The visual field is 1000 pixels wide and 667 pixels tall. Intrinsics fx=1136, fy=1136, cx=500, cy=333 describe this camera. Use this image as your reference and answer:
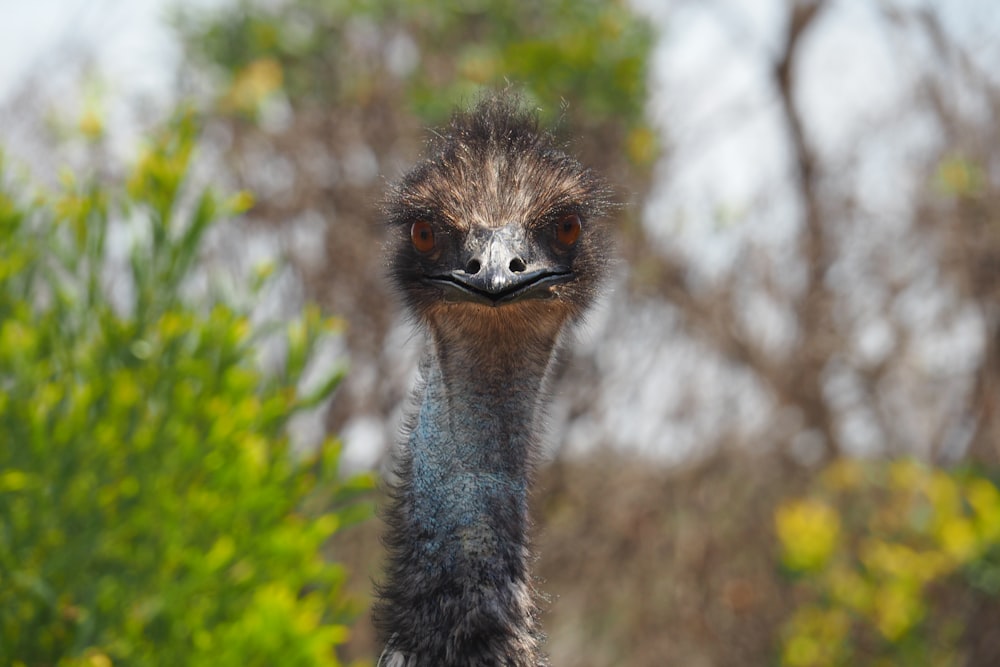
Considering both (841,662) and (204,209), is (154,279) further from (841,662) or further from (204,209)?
(841,662)

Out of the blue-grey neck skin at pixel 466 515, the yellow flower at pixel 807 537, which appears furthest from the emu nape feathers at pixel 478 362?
the yellow flower at pixel 807 537

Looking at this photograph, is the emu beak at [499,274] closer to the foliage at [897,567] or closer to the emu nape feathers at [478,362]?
the emu nape feathers at [478,362]

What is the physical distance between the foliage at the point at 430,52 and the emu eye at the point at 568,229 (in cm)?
289

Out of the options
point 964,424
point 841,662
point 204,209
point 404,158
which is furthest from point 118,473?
point 964,424

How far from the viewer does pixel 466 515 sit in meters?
1.94

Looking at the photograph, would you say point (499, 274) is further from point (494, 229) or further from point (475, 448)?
point (475, 448)

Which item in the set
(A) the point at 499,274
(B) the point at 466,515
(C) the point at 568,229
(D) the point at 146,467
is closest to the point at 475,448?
(B) the point at 466,515

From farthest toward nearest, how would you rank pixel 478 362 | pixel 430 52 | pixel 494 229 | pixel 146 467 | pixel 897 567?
pixel 430 52, pixel 897 567, pixel 146 467, pixel 478 362, pixel 494 229

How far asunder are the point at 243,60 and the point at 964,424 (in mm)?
4225

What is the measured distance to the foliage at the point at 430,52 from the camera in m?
5.16

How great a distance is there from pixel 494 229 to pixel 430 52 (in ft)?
12.6

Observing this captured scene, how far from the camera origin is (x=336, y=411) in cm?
543

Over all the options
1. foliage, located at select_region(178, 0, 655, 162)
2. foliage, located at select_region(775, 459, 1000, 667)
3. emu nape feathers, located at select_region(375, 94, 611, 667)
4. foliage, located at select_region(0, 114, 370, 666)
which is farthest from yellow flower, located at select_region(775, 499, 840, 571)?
emu nape feathers, located at select_region(375, 94, 611, 667)

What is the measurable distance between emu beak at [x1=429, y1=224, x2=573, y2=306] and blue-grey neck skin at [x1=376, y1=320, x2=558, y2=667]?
15 cm
